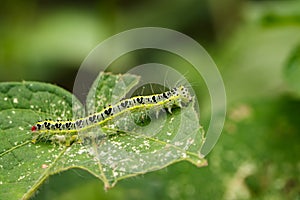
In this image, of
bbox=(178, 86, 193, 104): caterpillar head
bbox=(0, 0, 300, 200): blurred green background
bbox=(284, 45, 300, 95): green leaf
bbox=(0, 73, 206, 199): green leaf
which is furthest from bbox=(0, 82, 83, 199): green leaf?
bbox=(284, 45, 300, 95): green leaf

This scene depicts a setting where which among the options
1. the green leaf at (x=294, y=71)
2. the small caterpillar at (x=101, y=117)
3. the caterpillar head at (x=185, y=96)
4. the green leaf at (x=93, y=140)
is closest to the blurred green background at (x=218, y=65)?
the green leaf at (x=294, y=71)

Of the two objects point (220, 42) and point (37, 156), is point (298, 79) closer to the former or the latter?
point (37, 156)

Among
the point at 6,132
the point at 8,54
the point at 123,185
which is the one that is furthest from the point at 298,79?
the point at 8,54

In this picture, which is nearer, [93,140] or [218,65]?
[93,140]

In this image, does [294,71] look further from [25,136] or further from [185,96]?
[25,136]

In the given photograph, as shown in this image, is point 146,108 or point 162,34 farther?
point 162,34

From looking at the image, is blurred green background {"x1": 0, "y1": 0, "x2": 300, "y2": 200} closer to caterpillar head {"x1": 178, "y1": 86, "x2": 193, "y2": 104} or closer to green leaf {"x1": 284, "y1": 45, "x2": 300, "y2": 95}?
green leaf {"x1": 284, "y1": 45, "x2": 300, "y2": 95}

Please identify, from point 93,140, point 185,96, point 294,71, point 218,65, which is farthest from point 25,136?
point 218,65
